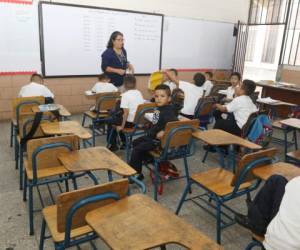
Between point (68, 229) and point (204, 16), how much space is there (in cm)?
654

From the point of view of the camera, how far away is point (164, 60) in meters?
6.52

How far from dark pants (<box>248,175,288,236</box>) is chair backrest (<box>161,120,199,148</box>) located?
1.01 m

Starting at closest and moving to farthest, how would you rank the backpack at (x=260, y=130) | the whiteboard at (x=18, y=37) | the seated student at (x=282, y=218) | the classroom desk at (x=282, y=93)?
1. the seated student at (x=282, y=218)
2. the backpack at (x=260, y=130)
3. the whiteboard at (x=18, y=37)
4. the classroom desk at (x=282, y=93)

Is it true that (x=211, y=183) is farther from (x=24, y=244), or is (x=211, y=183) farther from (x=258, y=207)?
(x=24, y=244)

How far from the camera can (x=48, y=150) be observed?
2059 mm

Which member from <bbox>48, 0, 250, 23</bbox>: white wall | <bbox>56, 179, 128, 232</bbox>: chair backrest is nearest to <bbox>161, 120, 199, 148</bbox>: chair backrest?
<bbox>56, 179, 128, 232</bbox>: chair backrest

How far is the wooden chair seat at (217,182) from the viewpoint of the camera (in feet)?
6.75

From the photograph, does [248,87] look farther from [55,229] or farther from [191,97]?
[55,229]

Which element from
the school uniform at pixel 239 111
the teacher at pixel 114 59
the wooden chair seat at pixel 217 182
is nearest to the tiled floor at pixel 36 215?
the wooden chair seat at pixel 217 182

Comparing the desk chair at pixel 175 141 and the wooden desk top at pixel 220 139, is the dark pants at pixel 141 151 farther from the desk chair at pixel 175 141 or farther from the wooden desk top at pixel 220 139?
the wooden desk top at pixel 220 139

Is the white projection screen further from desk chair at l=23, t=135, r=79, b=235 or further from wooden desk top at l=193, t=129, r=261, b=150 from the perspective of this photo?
wooden desk top at l=193, t=129, r=261, b=150

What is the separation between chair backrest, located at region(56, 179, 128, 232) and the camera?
50.7 inches

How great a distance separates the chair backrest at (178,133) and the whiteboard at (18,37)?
3.45m

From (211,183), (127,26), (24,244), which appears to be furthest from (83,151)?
(127,26)
